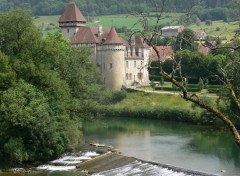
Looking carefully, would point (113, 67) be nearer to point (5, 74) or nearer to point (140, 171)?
point (5, 74)

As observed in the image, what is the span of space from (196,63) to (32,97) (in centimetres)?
3861

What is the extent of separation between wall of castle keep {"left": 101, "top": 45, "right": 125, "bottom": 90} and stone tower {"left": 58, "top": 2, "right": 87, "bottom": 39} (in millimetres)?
6926

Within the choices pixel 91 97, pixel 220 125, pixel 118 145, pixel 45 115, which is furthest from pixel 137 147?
pixel 220 125

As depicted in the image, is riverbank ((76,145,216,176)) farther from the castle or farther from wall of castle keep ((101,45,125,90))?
wall of castle keep ((101,45,125,90))

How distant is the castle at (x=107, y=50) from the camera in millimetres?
70875

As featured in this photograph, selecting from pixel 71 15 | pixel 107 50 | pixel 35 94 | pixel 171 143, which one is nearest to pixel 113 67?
pixel 107 50

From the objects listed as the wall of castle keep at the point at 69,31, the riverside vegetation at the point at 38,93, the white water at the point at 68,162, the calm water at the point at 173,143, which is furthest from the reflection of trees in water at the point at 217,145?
the wall of castle keep at the point at 69,31

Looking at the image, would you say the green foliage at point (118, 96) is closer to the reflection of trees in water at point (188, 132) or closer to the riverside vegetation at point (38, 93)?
the reflection of trees in water at point (188, 132)

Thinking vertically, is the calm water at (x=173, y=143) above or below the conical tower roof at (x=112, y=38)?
below

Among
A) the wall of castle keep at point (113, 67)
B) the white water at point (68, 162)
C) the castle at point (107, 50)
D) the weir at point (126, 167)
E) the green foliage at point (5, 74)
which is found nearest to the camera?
the weir at point (126, 167)

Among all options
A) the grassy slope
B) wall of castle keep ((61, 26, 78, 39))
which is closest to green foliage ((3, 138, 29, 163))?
the grassy slope

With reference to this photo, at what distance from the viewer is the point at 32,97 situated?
109 ft

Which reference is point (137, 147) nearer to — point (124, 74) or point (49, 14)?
point (124, 74)

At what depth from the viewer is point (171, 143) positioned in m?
39.7
